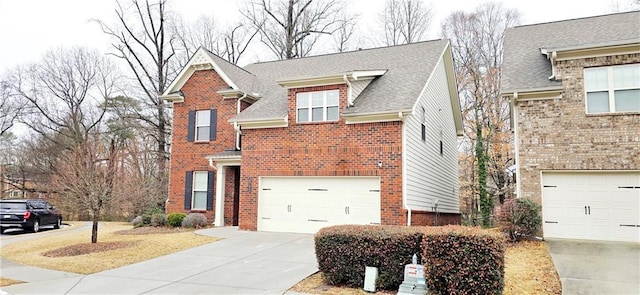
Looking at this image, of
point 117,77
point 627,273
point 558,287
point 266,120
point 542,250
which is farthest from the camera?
point 117,77

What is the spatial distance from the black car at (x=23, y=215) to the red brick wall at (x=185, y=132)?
6.68 m

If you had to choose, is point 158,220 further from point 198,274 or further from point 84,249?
point 198,274

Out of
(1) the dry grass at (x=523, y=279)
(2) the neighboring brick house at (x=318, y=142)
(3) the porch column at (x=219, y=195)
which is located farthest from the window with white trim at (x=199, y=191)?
(1) the dry grass at (x=523, y=279)

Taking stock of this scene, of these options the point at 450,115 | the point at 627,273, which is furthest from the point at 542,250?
the point at 450,115

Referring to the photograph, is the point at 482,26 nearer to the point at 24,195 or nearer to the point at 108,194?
the point at 108,194

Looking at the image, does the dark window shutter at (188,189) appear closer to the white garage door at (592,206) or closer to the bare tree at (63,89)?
the white garage door at (592,206)

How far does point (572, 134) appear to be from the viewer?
11891 mm

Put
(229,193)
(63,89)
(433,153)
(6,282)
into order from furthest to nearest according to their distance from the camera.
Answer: (63,89) → (229,193) → (433,153) → (6,282)

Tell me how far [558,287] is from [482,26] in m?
23.9

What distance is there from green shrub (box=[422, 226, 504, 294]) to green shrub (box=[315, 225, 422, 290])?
0.44 meters

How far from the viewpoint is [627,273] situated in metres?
7.82

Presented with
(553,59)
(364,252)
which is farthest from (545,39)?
(364,252)

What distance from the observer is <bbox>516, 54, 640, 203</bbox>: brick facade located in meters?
11.4

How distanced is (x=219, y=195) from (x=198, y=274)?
8573 mm
